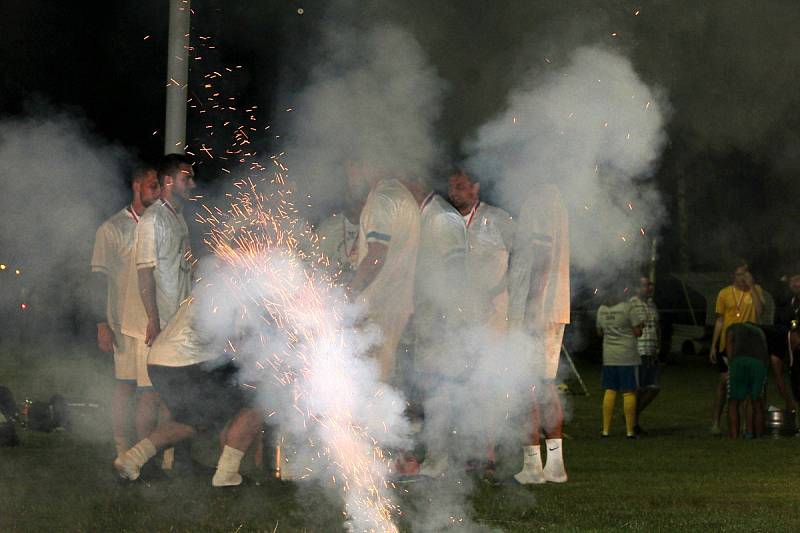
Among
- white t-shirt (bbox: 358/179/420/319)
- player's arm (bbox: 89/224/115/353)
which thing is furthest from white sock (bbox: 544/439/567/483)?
player's arm (bbox: 89/224/115/353)

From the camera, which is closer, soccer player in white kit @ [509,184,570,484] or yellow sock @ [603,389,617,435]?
soccer player in white kit @ [509,184,570,484]

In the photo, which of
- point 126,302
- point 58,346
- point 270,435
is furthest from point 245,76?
point 58,346

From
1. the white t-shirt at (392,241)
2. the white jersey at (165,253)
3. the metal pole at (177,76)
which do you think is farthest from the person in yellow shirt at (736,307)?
the white jersey at (165,253)

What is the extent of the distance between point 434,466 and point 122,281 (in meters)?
3.00

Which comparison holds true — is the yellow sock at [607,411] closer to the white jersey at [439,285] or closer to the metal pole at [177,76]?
the white jersey at [439,285]

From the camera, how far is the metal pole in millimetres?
10836

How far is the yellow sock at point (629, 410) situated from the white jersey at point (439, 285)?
4911 mm

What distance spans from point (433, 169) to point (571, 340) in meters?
20.6

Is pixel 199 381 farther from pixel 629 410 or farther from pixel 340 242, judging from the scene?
pixel 629 410

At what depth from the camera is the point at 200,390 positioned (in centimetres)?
829

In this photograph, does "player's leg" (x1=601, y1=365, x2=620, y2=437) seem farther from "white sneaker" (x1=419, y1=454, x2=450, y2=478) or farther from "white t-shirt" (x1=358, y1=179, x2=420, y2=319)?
"white t-shirt" (x1=358, y1=179, x2=420, y2=319)

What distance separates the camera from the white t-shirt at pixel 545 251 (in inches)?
333

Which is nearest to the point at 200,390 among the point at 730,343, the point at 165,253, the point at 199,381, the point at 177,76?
the point at 199,381

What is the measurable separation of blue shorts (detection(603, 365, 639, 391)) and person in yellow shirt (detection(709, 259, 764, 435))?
50.6 inches
